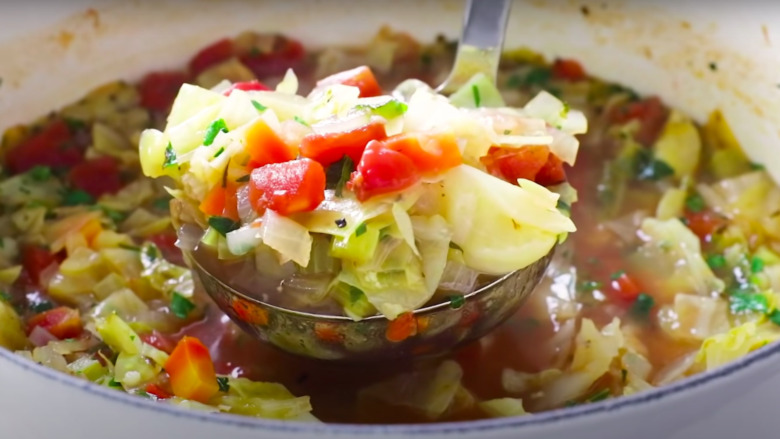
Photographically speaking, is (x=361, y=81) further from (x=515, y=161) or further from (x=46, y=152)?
(x=46, y=152)

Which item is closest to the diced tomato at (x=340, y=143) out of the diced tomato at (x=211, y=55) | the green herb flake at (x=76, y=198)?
the green herb flake at (x=76, y=198)

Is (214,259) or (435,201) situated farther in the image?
(214,259)

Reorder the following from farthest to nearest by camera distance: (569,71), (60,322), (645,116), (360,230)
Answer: (569,71)
(645,116)
(60,322)
(360,230)

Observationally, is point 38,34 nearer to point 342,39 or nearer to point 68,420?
point 342,39

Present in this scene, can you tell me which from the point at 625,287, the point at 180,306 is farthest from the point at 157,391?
the point at 625,287

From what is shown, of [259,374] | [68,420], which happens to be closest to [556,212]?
[259,374]

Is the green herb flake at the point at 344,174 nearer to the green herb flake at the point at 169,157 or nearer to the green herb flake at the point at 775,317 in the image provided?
the green herb flake at the point at 169,157
